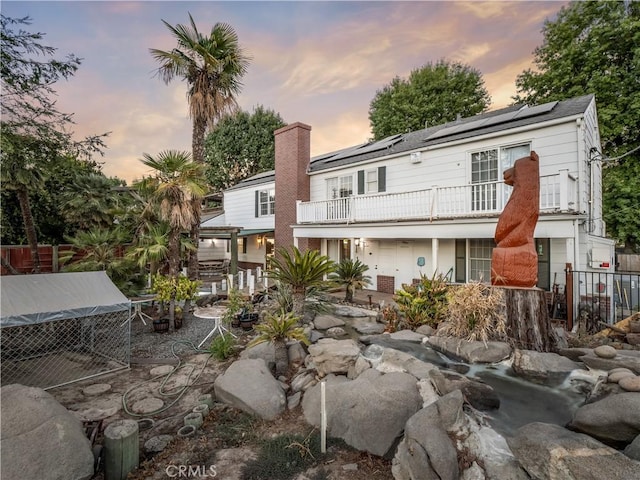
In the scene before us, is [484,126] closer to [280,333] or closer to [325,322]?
[325,322]

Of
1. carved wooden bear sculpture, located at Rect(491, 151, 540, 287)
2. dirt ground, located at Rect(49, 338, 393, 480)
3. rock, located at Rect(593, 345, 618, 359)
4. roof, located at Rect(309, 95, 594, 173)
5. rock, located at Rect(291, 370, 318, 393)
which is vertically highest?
roof, located at Rect(309, 95, 594, 173)

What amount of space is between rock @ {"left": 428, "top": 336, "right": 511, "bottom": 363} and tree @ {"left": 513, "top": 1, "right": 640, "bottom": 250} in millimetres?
16514

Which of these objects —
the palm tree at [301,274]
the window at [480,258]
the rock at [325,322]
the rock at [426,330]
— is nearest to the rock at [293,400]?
the palm tree at [301,274]

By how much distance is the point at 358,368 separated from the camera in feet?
16.9

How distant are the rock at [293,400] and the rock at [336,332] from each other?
2.48 m

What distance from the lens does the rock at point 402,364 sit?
15.5 ft

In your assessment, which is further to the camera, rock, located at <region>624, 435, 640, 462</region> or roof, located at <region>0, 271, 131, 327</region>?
roof, located at <region>0, 271, 131, 327</region>

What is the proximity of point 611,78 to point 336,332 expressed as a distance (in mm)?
20393

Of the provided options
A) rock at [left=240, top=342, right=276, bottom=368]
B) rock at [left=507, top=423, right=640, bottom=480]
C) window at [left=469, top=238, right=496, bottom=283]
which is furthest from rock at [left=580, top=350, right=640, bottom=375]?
window at [left=469, top=238, right=496, bottom=283]

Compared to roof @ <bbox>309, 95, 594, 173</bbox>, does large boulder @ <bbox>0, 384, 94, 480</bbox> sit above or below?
below

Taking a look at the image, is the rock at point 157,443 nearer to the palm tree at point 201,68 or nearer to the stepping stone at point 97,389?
the stepping stone at point 97,389

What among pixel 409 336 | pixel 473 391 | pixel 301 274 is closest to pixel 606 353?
pixel 473 391

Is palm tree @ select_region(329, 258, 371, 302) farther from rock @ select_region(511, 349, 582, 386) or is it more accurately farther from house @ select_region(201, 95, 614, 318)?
rock @ select_region(511, 349, 582, 386)

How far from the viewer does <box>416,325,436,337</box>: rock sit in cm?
655
